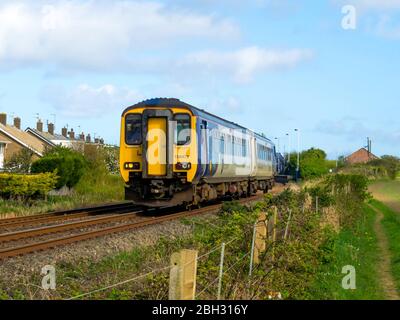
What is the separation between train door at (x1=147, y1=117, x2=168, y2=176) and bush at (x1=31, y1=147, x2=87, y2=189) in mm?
11695

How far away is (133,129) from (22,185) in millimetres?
8203

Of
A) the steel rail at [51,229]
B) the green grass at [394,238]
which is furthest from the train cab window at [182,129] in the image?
the green grass at [394,238]

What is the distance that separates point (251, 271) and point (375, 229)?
15.9 m

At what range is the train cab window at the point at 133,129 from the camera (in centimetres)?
2009

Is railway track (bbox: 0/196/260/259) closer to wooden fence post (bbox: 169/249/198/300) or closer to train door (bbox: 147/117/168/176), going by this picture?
train door (bbox: 147/117/168/176)

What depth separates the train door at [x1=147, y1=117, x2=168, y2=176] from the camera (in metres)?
19.7

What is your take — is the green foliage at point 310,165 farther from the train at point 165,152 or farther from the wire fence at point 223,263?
the wire fence at point 223,263

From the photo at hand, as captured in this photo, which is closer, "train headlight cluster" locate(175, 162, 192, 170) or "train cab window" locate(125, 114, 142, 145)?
"train headlight cluster" locate(175, 162, 192, 170)

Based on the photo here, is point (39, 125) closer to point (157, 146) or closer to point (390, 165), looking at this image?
point (390, 165)

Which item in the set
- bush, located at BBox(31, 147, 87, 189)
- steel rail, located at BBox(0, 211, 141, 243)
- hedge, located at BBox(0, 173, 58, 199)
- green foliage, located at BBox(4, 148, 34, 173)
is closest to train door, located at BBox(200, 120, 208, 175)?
steel rail, located at BBox(0, 211, 141, 243)

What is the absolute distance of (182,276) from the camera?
19.4 feet

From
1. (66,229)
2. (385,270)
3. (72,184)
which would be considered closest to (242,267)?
(385,270)

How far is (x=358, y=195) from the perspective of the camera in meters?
27.5
